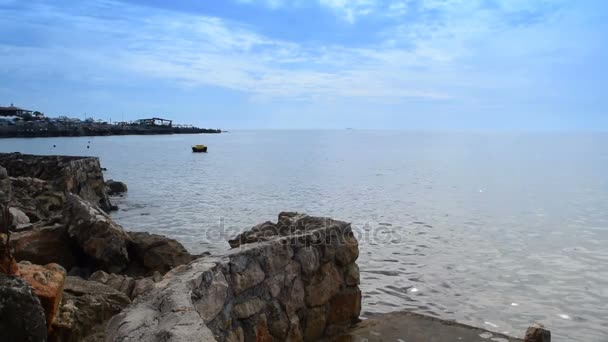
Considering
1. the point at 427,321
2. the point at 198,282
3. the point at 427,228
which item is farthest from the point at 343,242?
the point at 427,228

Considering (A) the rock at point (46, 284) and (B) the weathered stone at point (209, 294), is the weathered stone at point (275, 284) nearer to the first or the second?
(B) the weathered stone at point (209, 294)

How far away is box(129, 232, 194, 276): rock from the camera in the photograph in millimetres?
9789

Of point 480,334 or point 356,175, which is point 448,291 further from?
point 356,175

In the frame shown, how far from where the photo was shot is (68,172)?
19.2 meters

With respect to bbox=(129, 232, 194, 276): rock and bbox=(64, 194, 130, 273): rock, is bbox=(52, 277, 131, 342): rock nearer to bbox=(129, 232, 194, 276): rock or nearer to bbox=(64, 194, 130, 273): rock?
bbox=(64, 194, 130, 273): rock

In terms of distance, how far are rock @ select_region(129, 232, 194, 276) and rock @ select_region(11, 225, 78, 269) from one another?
1.17 m

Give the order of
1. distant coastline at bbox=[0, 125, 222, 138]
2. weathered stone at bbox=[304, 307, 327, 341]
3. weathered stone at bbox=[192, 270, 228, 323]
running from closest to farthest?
weathered stone at bbox=[192, 270, 228, 323] < weathered stone at bbox=[304, 307, 327, 341] < distant coastline at bbox=[0, 125, 222, 138]

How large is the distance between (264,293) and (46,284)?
238 cm

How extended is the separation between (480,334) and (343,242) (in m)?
2.77

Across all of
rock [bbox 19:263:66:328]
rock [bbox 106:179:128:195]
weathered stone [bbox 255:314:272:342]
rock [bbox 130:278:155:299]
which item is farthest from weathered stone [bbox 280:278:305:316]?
rock [bbox 106:179:128:195]

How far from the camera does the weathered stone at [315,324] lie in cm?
671

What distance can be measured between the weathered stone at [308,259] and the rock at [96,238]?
4526 millimetres

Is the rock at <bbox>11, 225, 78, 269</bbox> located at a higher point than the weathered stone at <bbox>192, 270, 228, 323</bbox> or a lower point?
lower

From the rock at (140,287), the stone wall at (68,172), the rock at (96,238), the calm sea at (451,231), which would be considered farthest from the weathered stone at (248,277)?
the stone wall at (68,172)
